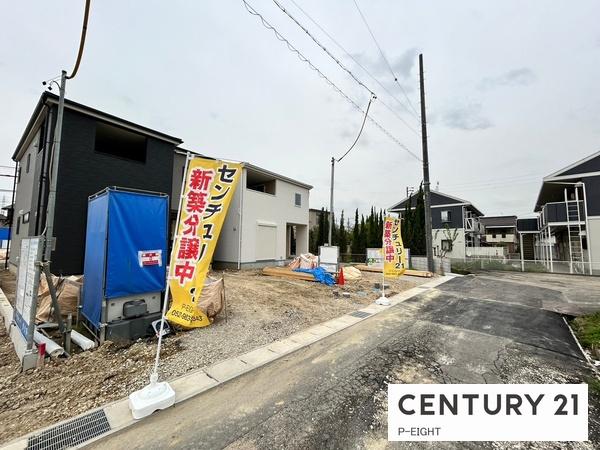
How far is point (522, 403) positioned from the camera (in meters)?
2.69

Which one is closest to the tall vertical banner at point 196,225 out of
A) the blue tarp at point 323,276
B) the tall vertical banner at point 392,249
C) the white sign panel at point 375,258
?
the tall vertical banner at point 392,249

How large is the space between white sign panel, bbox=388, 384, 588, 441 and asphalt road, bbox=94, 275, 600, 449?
0.10 m

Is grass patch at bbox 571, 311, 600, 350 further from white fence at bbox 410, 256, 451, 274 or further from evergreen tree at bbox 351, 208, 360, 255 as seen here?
evergreen tree at bbox 351, 208, 360, 255

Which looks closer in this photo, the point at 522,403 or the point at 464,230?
the point at 522,403

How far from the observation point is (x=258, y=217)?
14.0m

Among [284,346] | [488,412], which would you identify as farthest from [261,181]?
[488,412]

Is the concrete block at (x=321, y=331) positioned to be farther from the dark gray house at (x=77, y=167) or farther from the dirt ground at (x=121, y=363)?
the dark gray house at (x=77, y=167)

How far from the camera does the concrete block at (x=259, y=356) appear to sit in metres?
3.69

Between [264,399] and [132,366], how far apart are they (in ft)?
6.73

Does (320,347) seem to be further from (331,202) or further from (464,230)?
(464,230)

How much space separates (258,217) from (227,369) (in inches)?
429

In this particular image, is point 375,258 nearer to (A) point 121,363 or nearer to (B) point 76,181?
(A) point 121,363

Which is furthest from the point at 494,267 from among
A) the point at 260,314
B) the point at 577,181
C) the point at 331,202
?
the point at 260,314

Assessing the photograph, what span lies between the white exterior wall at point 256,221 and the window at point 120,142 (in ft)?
15.3
